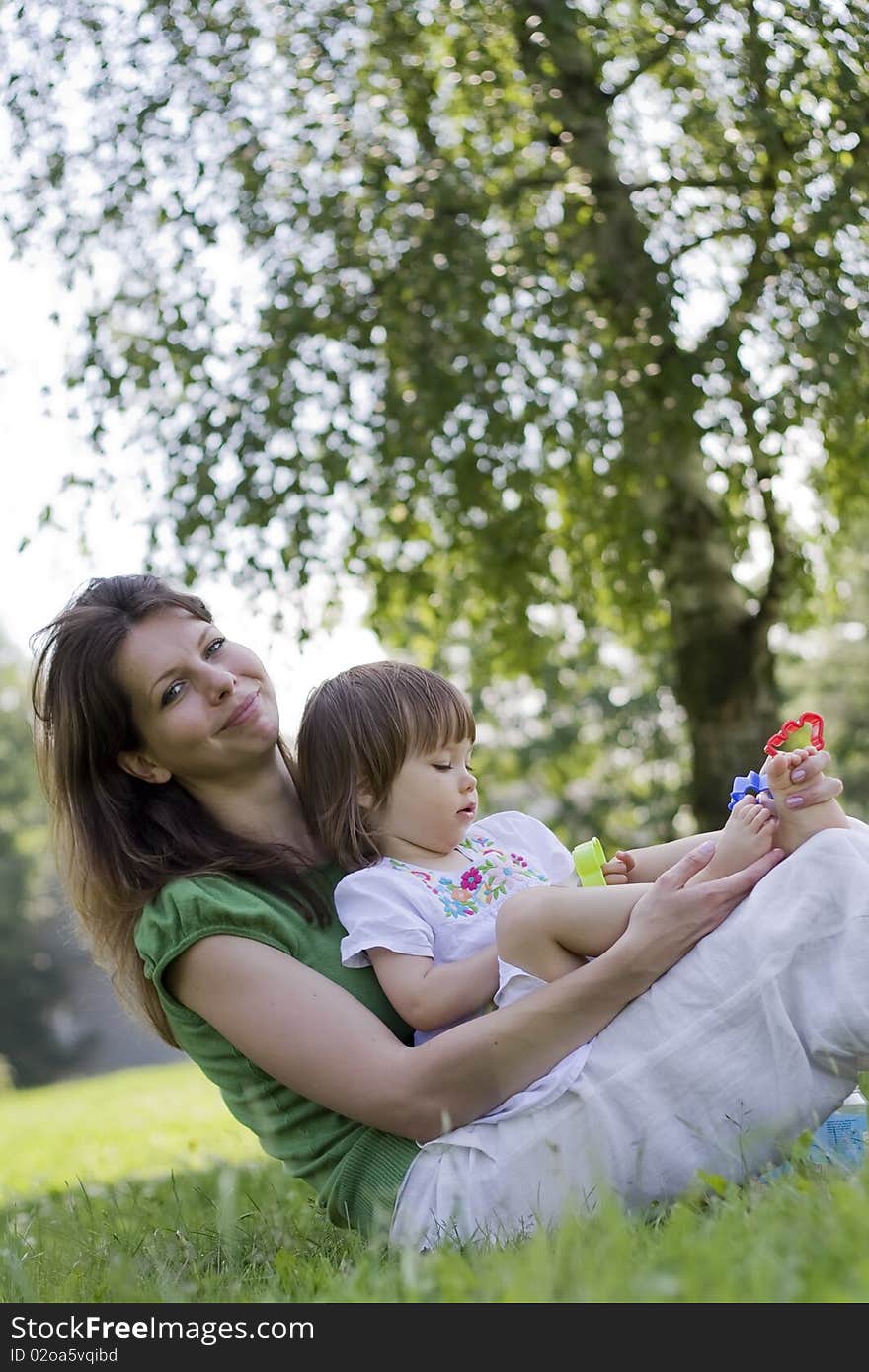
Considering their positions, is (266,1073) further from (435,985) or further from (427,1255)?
(427,1255)

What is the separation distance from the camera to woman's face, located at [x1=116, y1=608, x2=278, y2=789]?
279 cm

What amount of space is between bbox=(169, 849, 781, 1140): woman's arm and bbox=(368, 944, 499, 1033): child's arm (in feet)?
0.24

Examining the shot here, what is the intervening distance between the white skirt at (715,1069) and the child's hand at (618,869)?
50 cm

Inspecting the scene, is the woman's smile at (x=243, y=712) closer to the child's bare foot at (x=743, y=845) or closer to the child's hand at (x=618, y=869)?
the child's hand at (x=618, y=869)

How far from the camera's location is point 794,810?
7.79 ft

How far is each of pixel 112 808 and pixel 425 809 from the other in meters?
0.60

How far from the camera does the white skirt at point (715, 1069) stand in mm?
2234

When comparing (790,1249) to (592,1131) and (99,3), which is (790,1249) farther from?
(99,3)

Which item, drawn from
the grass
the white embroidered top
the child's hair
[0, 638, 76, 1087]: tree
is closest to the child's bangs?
the child's hair

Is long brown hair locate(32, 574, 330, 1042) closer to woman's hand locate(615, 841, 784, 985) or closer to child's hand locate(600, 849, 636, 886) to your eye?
child's hand locate(600, 849, 636, 886)

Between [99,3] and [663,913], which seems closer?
[663,913]
